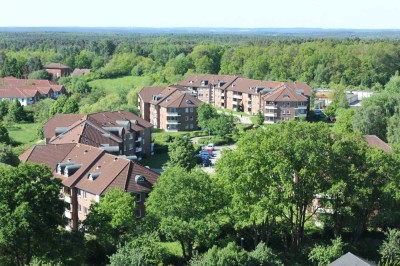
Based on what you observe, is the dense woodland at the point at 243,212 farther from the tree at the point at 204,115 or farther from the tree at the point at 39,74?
the tree at the point at 39,74

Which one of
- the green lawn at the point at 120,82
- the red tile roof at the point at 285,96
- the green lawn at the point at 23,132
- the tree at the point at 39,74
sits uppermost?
the red tile roof at the point at 285,96

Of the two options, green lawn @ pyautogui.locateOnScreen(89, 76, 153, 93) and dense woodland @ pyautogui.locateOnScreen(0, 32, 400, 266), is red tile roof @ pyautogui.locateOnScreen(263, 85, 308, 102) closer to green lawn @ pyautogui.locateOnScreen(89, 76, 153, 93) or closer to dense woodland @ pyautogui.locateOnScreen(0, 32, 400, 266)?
green lawn @ pyautogui.locateOnScreen(89, 76, 153, 93)

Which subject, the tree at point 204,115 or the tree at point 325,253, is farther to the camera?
the tree at point 204,115

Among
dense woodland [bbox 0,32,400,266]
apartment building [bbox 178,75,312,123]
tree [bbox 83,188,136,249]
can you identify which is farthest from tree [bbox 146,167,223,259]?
apartment building [bbox 178,75,312,123]

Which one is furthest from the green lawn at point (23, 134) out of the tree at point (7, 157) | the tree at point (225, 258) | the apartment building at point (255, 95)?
the tree at point (225, 258)

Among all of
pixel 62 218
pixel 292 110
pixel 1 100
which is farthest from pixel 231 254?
pixel 1 100

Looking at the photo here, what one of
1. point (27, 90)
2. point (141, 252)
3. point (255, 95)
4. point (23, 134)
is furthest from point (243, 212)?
point (27, 90)

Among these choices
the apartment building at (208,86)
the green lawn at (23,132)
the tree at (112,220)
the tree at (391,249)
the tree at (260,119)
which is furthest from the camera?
the apartment building at (208,86)

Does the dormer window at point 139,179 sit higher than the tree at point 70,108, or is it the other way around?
the dormer window at point 139,179

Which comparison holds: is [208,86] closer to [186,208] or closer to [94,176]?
[94,176]
